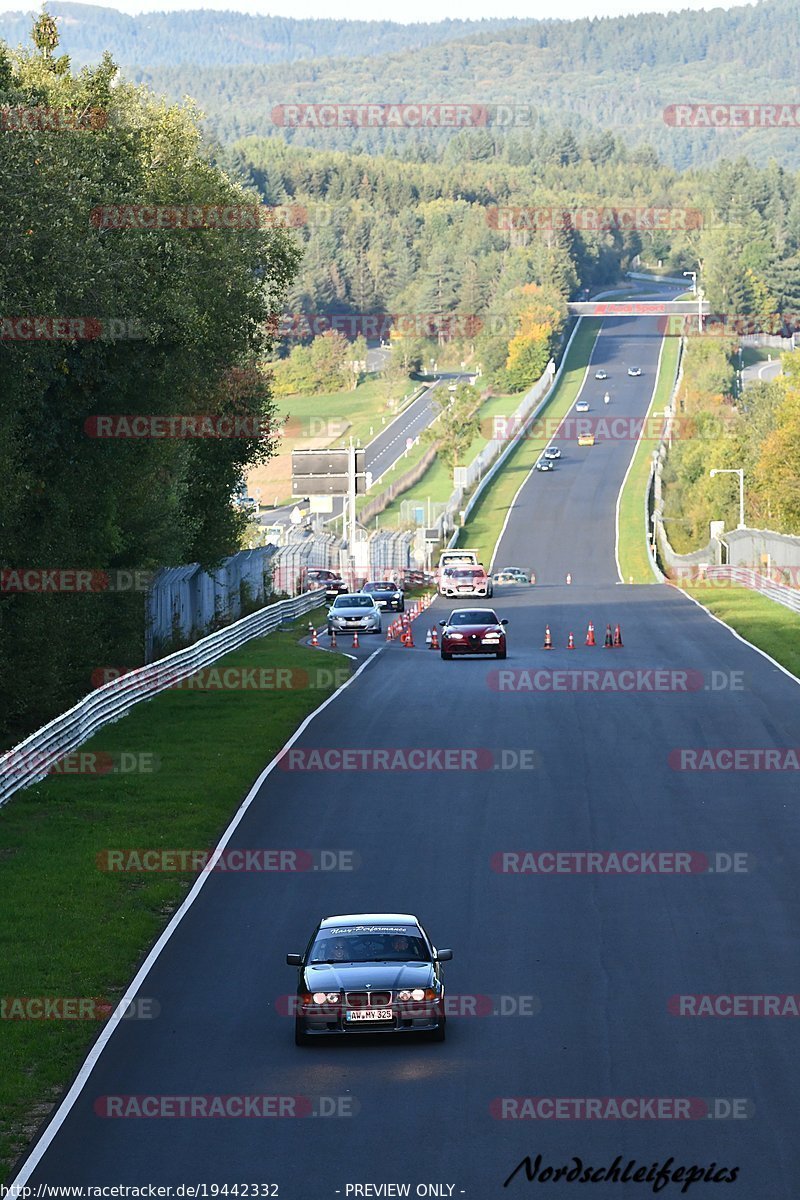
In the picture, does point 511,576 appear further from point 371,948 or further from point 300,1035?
point 300,1035

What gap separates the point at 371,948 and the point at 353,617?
43.6 metres

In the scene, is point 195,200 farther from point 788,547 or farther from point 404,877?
point 788,547

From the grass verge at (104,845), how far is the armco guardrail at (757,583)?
2498cm

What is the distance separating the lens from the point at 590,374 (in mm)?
185625

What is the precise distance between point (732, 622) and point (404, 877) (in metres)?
38.0

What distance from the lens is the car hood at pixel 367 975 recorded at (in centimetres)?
1580

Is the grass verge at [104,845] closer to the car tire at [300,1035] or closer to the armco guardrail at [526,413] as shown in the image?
the car tire at [300,1035]

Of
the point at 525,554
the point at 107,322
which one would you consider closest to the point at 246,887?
the point at 107,322

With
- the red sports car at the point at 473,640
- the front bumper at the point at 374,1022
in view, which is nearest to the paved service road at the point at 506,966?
the front bumper at the point at 374,1022

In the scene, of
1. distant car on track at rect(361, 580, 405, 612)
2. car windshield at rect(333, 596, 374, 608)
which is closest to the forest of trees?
car windshield at rect(333, 596, 374, 608)

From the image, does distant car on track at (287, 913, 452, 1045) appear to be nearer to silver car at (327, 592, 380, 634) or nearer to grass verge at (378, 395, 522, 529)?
silver car at (327, 592, 380, 634)

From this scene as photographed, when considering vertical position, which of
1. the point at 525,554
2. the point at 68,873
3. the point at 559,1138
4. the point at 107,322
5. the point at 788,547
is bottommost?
the point at 525,554

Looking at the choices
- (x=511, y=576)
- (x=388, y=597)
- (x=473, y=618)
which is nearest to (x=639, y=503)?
(x=511, y=576)

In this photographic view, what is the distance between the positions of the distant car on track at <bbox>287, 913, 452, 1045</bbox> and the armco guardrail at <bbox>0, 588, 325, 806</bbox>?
506 inches
